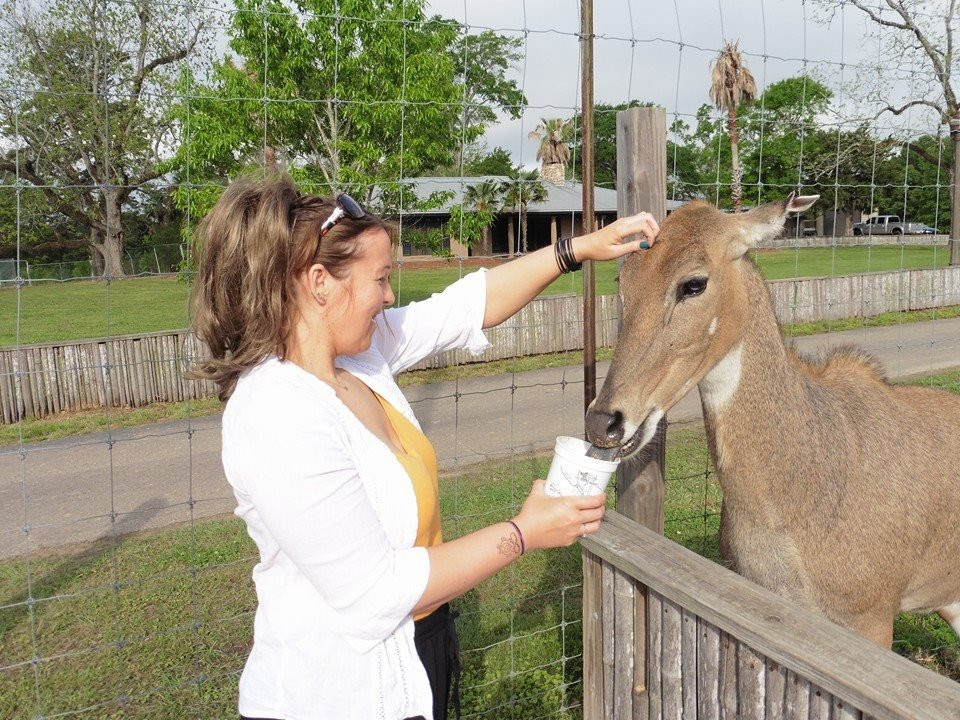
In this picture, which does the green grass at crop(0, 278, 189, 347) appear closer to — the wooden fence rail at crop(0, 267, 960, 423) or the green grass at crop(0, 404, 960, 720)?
the wooden fence rail at crop(0, 267, 960, 423)

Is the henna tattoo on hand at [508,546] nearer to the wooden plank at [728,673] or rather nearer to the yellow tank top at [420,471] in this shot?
the yellow tank top at [420,471]

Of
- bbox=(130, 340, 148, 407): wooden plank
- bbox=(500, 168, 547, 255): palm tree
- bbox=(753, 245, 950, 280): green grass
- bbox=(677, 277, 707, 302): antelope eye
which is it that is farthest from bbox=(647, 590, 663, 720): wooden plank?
bbox=(753, 245, 950, 280): green grass

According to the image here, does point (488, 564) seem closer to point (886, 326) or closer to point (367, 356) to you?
point (367, 356)

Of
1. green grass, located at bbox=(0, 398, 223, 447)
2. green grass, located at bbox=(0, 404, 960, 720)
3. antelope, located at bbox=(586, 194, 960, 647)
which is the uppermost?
antelope, located at bbox=(586, 194, 960, 647)

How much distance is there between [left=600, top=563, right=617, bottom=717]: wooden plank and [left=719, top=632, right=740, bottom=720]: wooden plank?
21.5 inches

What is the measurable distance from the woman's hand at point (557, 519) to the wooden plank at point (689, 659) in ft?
2.42

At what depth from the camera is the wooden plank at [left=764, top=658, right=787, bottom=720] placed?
219cm

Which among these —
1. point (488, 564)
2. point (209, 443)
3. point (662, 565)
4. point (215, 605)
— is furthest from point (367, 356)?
point (209, 443)

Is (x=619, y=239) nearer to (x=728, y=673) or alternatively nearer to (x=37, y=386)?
(x=728, y=673)

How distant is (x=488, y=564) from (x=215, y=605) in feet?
13.1

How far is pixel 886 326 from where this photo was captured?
15.6 m

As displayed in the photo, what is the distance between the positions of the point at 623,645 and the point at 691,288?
4.35ft

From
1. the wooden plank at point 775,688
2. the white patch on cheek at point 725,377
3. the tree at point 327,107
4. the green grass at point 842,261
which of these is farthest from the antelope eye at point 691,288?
the green grass at point 842,261

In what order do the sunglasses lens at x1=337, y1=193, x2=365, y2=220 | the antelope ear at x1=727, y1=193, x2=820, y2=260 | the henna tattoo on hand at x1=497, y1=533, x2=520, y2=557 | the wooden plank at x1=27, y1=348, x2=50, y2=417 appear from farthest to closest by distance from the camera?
the wooden plank at x1=27, y1=348, x2=50, y2=417 → the antelope ear at x1=727, y1=193, x2=820, y2=260 → the sunglasses lens at x1=337, y1=193, x2=365, y2=220 → the henna tattoo on hand at x1=497, y1=533, x2=520, y2=557
